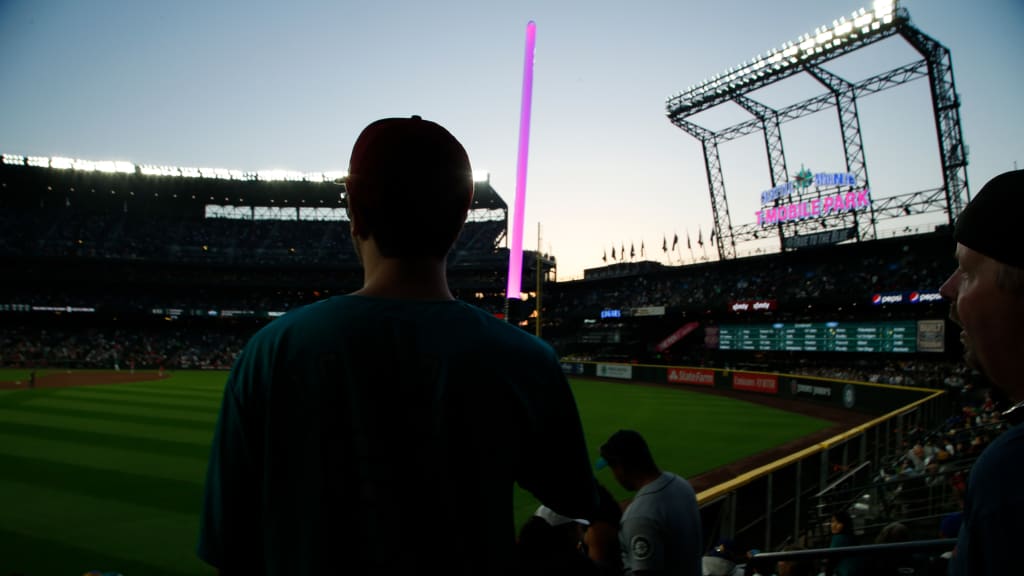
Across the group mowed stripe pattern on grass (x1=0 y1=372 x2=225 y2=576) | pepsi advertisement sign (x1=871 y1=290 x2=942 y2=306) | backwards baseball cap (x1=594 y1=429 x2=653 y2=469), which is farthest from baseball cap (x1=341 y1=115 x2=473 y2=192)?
pepsi advertisement sign (x1=871 y1=290 x2=942 y2=306)

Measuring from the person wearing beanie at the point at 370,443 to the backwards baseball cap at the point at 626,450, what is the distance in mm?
2368

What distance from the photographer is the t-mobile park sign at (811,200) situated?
3475 cm

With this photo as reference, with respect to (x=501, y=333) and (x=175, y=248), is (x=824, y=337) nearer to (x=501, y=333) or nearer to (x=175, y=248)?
(x=501, y=333)

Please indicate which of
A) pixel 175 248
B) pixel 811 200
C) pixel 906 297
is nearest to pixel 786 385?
pixel 906 297

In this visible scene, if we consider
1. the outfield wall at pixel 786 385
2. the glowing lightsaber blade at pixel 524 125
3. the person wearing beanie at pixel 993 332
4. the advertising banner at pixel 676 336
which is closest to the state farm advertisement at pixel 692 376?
the outfield wall at pixel 786 385

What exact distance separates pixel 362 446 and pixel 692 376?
35532mm

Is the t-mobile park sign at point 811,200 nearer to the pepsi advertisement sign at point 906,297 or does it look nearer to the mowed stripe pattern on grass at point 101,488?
the pepsi advertisement sign at point 906,297

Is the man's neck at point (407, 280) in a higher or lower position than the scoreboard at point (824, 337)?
higher

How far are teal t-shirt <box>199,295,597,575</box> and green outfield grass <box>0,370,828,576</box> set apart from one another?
7793 millimetres

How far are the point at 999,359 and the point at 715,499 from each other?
5688 millimetres

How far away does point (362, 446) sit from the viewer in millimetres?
1002

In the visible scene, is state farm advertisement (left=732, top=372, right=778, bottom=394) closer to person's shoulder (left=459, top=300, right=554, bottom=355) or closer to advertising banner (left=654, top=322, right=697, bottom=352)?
advertising banner (left=654, top=322, right=697, bottom=352)

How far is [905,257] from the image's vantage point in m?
36.8

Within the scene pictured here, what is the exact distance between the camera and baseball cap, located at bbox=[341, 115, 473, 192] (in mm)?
1142
